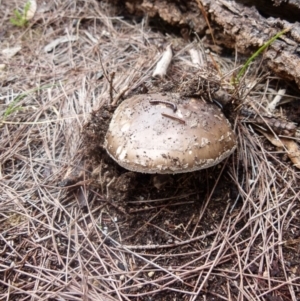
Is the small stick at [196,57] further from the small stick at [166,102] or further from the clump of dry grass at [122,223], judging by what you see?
the small stick at [166,102]

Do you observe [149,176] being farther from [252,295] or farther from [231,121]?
[252,295]

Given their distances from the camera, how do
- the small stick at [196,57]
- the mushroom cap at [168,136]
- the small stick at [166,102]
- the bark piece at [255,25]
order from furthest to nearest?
the small stick at [196,57] < the bark piece at [255,25] < the small stick at [166,102] < the mushroom cap at [168,136]

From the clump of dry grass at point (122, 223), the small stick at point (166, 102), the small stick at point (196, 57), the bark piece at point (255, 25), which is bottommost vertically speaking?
the clump of dry grass at point (122, 223)

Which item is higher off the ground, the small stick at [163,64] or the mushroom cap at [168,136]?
the mushroom cap at [168,136]

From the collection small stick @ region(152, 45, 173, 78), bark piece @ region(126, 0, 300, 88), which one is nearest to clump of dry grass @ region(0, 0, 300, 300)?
small stick @ region(152, 45, 173, 78)

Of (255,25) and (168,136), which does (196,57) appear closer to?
(255,25)

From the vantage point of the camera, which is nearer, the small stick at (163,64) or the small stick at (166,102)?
the small stick at (166,102)

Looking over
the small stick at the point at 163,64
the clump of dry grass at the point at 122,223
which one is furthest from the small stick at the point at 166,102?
the small stick at the point at 163,64

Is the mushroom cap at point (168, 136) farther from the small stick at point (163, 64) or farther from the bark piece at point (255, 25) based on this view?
the bark piece at point (255, 25)

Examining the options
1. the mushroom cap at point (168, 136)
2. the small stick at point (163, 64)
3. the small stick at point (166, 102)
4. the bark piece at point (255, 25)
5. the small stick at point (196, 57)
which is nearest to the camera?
the mushroom cap at point (168, 136)
